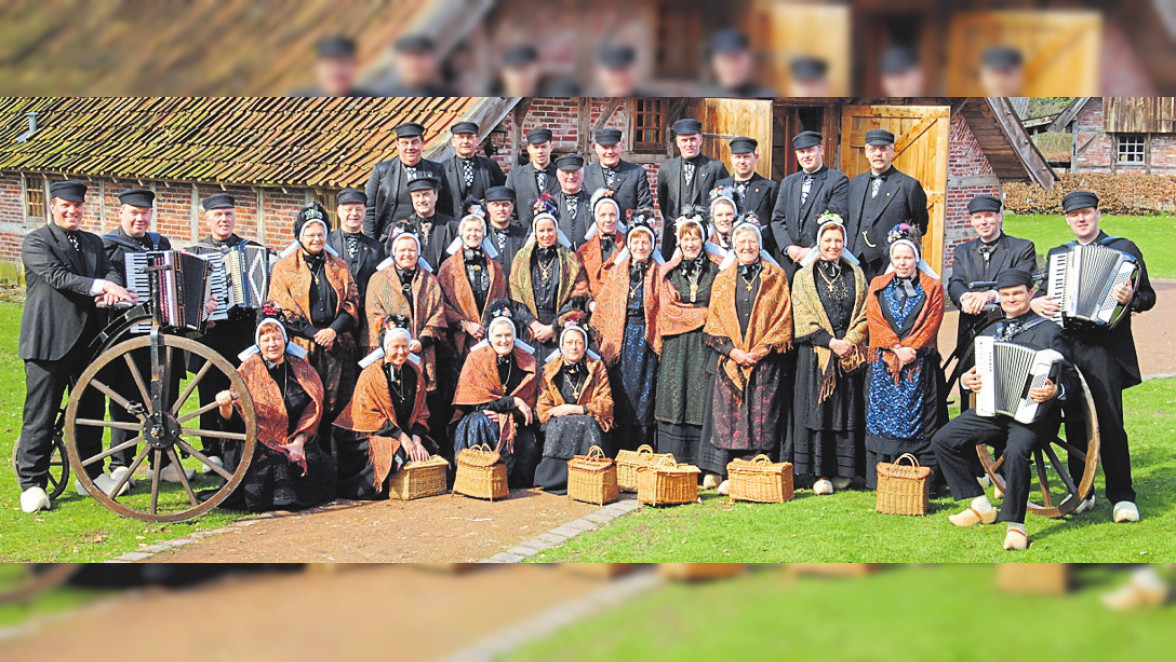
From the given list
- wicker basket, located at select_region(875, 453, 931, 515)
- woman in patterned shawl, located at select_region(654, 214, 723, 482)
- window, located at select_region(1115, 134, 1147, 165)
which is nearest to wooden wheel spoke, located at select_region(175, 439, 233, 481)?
woman in patterned shawl, located at select_region(654, 214, 723, 482)

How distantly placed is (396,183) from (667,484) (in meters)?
2.73

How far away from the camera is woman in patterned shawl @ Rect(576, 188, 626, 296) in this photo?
25.3ft

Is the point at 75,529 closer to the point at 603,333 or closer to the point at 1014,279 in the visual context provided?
the point at 603,333

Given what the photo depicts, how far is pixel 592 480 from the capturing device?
6965 millimetres

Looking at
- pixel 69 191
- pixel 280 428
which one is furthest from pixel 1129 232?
pixel 69 191

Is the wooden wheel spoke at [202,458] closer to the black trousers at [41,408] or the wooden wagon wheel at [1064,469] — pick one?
the black trousers at [41,408]

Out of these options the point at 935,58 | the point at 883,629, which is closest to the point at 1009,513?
the point at 883,629

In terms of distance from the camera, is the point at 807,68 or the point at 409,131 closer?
the point at 807,68

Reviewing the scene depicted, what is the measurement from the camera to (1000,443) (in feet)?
21.8

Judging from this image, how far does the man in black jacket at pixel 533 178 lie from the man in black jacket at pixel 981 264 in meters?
2.65

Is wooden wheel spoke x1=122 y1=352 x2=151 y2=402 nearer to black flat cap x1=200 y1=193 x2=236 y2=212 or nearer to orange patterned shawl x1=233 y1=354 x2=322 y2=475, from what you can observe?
orange patterned shawl x1=233 y1=354 x2=322 y2=475

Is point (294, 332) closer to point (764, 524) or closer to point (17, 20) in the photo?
point (764, 524)

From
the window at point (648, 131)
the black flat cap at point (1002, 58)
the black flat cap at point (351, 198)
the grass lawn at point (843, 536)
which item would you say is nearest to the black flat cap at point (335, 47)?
the black flat cap at point (1002, 58)

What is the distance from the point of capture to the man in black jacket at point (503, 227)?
774 cm
